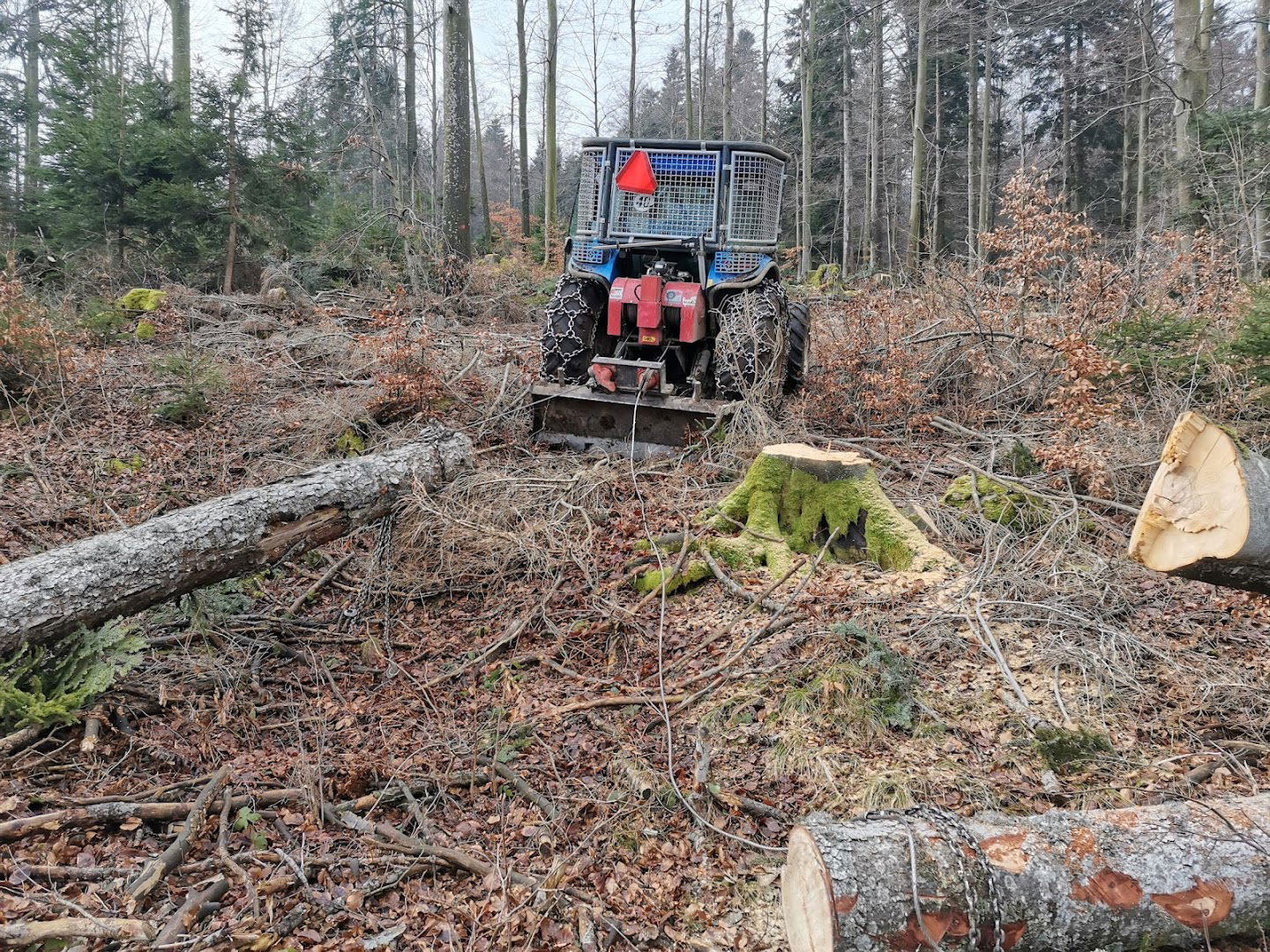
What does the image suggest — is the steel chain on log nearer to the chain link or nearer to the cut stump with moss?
→ the cut stump with moss

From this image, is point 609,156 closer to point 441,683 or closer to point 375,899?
point 441,683

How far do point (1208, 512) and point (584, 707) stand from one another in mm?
2637

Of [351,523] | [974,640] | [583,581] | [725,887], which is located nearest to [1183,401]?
[974,640]

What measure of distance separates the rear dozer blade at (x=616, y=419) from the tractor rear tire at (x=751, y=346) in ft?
0.83

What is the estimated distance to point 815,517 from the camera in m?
4.93

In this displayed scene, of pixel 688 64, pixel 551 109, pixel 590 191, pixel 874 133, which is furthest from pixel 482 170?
pixel 590 191

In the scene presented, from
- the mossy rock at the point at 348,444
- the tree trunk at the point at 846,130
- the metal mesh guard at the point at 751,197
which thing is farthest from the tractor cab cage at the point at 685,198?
the tree trunk at the point at 846,130

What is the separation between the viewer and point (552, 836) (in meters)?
3.03

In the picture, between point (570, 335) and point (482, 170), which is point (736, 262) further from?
point (482, 170)

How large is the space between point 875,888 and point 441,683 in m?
2.69

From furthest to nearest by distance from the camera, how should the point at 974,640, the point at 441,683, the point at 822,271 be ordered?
the point at 822,271 < the point at 441,683 < the point at 974,640

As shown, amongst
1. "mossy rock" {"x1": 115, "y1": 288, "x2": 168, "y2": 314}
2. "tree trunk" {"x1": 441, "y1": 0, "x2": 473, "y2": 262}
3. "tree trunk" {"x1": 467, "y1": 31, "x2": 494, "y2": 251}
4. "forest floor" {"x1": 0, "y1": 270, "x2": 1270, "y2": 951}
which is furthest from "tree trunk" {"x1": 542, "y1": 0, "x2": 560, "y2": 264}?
"forest floor" {"x1": 0, "y1": 270, "x2": 1270, "y2": 951}

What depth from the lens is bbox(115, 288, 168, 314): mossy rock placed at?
428 inches

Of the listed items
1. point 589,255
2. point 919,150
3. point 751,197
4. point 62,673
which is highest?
point 919,150
